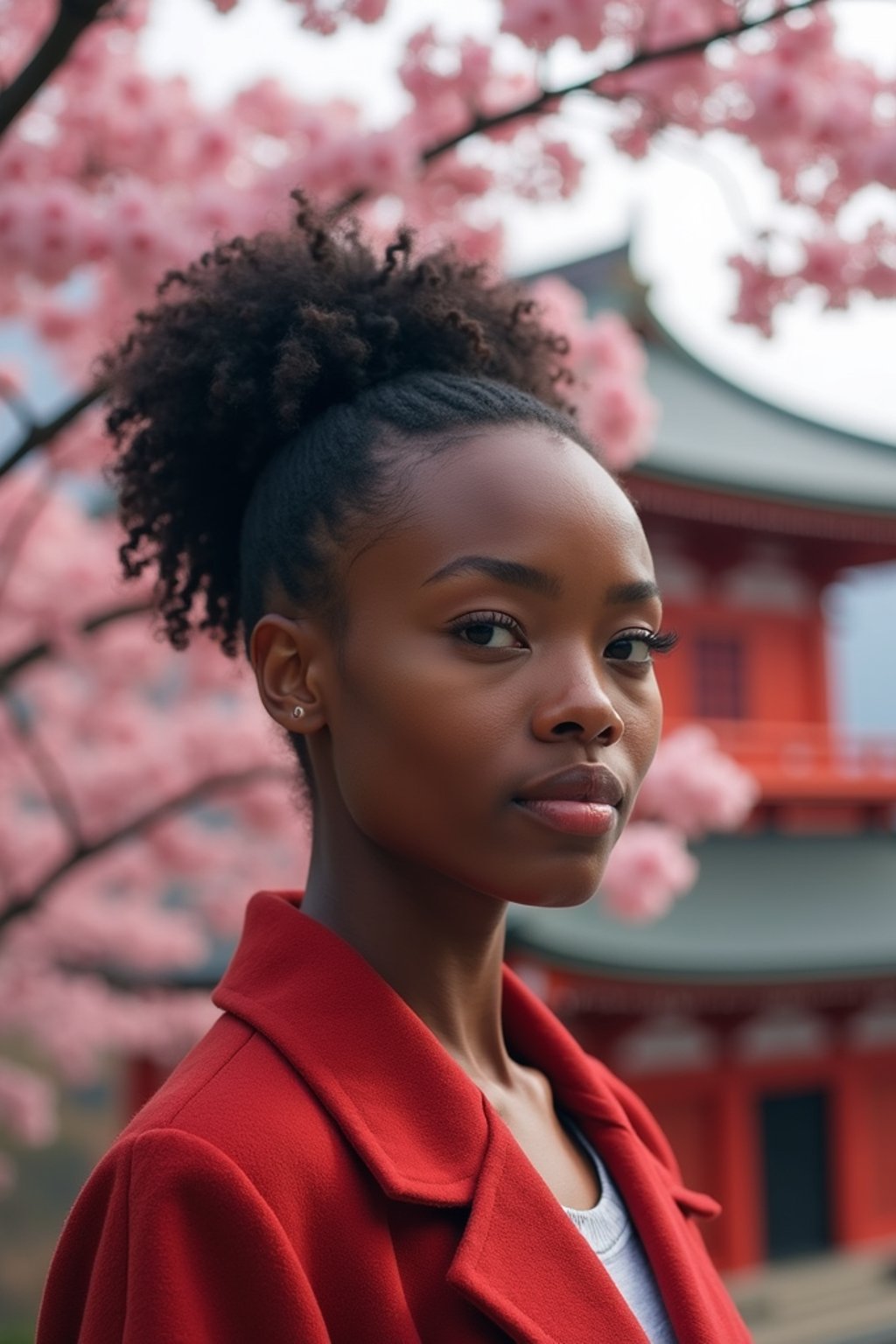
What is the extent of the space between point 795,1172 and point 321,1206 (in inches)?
326

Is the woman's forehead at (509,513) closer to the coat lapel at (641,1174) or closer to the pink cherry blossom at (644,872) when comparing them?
the coat lapel at (641,1174)

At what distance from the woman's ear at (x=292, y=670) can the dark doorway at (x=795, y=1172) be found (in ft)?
25.9

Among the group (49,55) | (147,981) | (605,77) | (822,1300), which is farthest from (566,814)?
(822,1300)

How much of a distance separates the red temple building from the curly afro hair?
5.19m

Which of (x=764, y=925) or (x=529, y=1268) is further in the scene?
(x=764, y=925)

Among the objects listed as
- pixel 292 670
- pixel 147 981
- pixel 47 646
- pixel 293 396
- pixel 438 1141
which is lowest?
pixel 147 981

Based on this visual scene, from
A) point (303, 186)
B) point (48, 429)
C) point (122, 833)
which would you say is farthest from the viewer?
point (122, 833)

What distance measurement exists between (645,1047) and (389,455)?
7123 mm

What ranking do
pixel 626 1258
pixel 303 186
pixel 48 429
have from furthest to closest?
pixel 48 429 < pixel 303 186 < pixel 626 1258

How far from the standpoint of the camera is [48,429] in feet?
9.95

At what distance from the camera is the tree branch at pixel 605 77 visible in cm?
277

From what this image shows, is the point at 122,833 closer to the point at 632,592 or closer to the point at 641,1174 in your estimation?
the point at 641,1174

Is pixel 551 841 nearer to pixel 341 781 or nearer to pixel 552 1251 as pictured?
pixel 341 781

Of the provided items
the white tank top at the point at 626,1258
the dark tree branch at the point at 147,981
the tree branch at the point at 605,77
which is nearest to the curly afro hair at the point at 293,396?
the white tank top at the point at 626,1258
